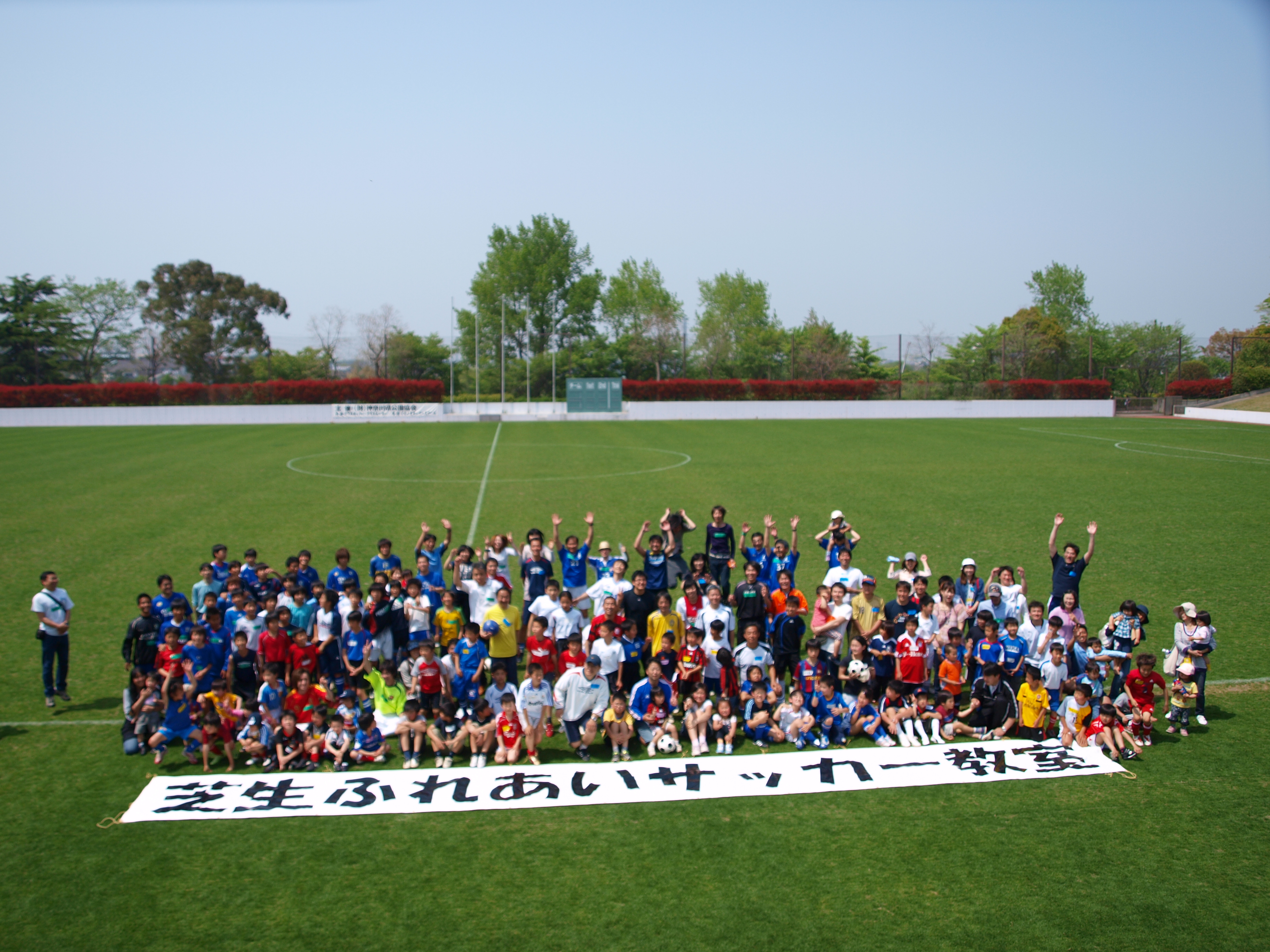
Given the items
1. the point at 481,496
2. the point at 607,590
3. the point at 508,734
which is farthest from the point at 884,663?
the point at 481,496

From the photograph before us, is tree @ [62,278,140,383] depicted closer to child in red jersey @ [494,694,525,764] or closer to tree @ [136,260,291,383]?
tree @ [136,260,291,383]

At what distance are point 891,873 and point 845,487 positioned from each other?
55.2 ft

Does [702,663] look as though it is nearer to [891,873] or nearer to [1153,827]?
[891,873]

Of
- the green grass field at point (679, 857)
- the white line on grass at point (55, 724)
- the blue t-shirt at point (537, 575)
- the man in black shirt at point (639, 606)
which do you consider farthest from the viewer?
the blue t-shirt at point (537, 575)

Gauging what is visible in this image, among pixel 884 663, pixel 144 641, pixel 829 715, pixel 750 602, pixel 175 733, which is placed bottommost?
pixel 175 733

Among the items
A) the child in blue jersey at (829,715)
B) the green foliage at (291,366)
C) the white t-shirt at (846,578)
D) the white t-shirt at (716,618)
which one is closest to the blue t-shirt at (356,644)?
the white t-shirt at (716,618)

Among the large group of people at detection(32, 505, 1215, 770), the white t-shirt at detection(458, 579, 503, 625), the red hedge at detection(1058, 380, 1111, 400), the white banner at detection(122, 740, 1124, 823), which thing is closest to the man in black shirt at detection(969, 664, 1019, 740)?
the large group of people at detection(32, 505, 1215, 770)

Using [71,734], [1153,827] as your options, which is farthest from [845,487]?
[71,734]

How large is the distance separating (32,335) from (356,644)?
63.5 m

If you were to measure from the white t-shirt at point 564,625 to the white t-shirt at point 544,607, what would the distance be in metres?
0.11

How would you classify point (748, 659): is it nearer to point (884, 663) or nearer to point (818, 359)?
point (884, 663)

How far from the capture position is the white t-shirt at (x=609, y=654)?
28.9 ft

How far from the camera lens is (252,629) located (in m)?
9.19

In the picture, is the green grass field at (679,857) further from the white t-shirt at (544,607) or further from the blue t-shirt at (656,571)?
the blue t-shirt at (656,571)
